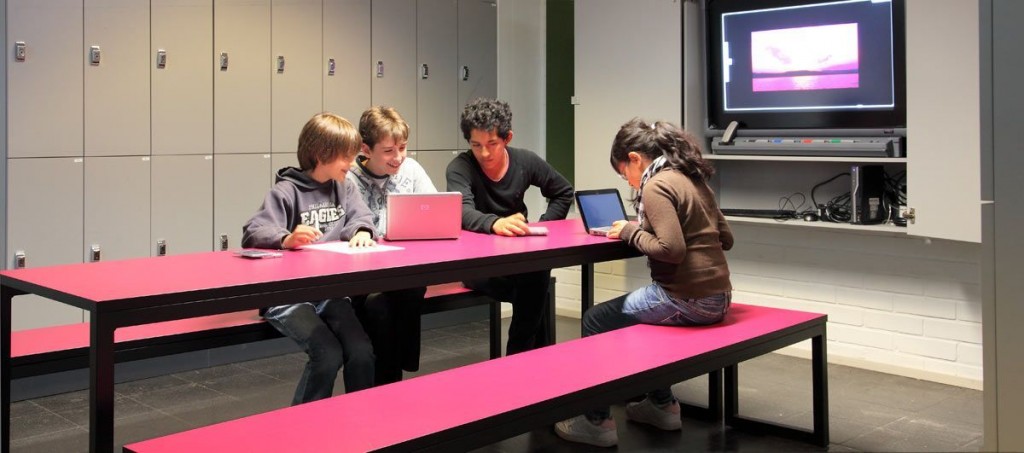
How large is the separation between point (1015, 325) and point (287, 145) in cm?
432

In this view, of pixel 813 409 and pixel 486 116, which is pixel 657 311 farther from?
pixel 486 116

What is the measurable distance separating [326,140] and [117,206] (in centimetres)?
160

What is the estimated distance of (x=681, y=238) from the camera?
10.6ft

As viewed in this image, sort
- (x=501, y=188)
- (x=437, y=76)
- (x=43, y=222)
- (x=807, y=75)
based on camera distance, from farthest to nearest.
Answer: (x=437, y=76) < (x=807, y=75) < (x=43, y=222) < (x=501, y=188)

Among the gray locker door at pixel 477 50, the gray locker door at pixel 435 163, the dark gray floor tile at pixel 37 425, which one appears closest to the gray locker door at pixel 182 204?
the dark gray floor tile at pixel 37 425

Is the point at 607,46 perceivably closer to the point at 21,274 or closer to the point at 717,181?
the point at 717,181

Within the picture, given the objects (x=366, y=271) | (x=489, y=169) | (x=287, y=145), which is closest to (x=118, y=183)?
(x=287, y=145)

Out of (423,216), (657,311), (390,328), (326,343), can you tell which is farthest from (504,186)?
(326,343)

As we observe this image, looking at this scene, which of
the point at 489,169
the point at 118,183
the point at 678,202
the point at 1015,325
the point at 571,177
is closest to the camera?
the point at 1015,325

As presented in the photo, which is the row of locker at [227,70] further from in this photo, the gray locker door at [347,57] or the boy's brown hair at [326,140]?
the boy's brown hair at [326,140]

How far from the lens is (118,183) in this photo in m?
4.41

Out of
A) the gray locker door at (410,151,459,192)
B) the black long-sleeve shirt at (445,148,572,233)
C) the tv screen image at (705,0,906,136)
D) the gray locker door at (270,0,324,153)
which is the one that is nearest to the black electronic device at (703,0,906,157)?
the tv screen image at (705,0,906,136)

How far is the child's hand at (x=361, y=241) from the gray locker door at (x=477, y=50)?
99.1 inches

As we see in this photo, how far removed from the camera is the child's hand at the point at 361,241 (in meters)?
3.28
